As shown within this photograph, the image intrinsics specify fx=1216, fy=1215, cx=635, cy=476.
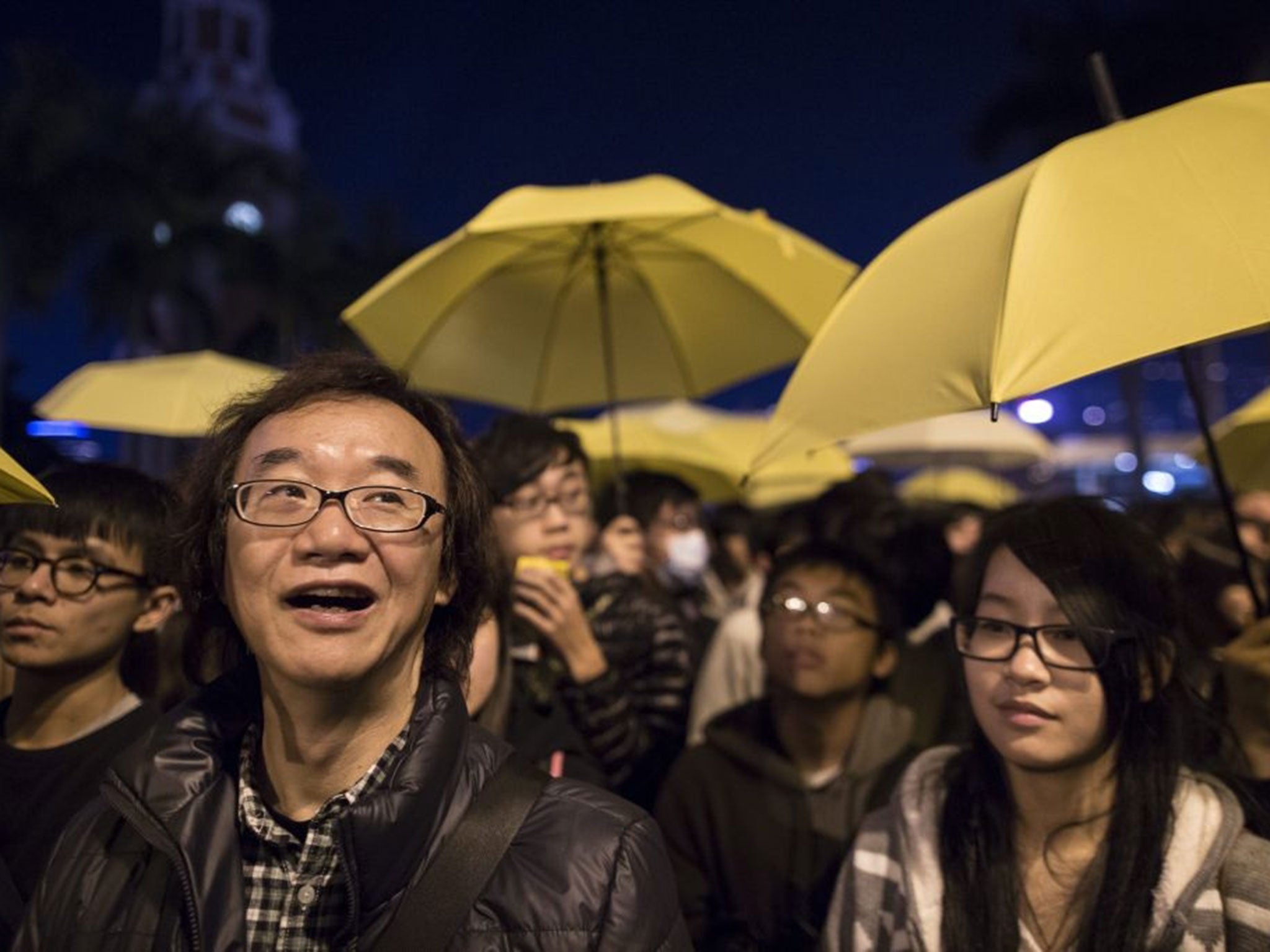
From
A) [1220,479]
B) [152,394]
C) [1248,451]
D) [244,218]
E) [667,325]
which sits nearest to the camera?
[1220,479]

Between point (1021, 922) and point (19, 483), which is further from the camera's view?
point (1021, 922)

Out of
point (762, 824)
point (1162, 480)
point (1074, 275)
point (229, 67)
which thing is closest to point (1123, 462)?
point (1162, 480)

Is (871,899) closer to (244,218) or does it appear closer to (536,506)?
(536,506)

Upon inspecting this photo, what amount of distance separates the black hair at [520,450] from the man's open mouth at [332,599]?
1.85 m

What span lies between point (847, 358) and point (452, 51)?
123271 mm

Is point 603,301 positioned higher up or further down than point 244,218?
further down

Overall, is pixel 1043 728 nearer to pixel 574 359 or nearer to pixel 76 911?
pixel 76 911

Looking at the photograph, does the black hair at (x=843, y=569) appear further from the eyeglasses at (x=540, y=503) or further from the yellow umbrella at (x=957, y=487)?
the yellow umbrella at (x=957, y=487)

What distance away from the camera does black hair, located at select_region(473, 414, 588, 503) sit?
13.0ft

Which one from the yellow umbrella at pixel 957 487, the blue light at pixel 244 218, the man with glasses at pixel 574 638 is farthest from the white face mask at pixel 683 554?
the blue light at pixel 244 218

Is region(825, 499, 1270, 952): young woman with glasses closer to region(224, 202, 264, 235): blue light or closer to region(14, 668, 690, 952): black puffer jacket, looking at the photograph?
region(14, 668, 690, 952): black puffer jacket

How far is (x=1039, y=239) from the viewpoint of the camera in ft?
7.61

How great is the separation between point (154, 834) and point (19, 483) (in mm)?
614

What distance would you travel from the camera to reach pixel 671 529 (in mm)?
6691
